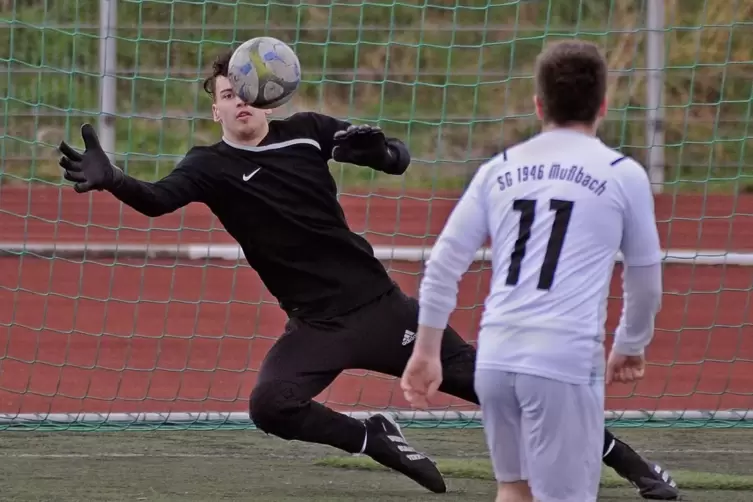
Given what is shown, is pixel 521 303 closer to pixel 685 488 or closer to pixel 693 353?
pixel 685 488

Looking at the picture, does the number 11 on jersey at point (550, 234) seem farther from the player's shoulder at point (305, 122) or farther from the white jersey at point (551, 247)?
the player's shoulder at point (305, 122)

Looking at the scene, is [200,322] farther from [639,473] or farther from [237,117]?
[639,473]

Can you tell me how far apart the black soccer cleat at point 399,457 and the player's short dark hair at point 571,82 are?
66.9 inches

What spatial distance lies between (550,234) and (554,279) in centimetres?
10

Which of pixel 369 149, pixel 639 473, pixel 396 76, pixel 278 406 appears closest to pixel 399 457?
pixel 278 406

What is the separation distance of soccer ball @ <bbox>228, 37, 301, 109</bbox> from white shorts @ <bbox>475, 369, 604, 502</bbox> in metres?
1.64

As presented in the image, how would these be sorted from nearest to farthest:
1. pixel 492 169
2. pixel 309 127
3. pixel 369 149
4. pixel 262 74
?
pixel 492 169, pixel 369 149, pixel 262 74, pixel 309 127

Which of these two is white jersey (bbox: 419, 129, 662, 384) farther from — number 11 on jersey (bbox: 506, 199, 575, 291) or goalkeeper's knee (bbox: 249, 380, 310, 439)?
goalkeeper's knee (bbox: 249, 380, 310, 439)

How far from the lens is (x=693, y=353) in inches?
304

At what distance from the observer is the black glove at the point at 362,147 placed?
164 inches

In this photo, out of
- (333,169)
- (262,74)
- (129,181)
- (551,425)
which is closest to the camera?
(551,425)

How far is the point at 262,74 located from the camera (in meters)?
4.33

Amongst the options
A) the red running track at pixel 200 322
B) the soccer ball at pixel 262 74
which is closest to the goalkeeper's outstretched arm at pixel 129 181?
the soccer ball at pixel 262 74

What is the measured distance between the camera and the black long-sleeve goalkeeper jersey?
14.4 feet
